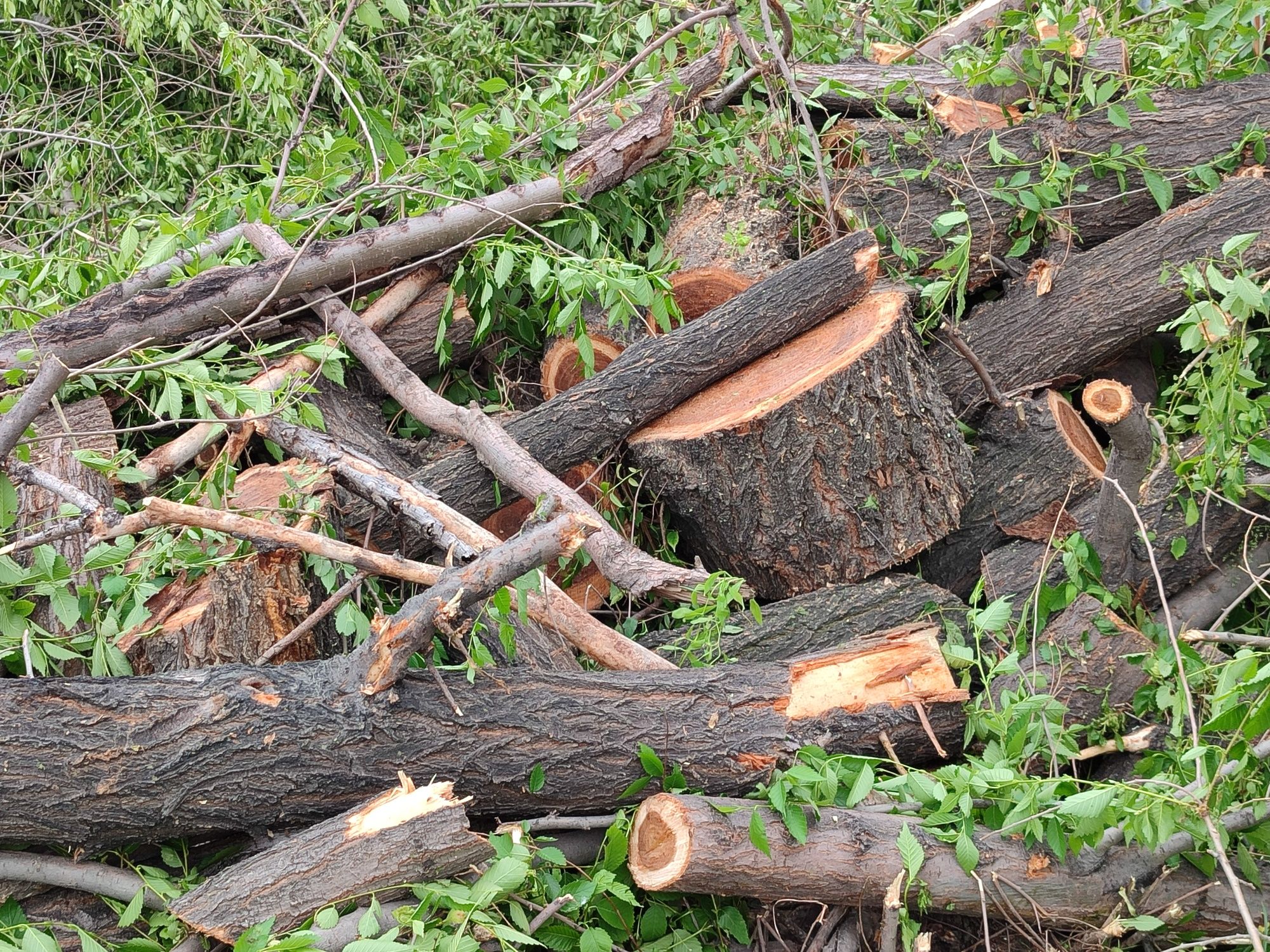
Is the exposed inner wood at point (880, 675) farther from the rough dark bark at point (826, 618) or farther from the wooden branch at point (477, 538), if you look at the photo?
the wooden branch at point (477, 538)

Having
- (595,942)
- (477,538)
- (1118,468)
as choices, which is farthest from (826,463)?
(595,942)

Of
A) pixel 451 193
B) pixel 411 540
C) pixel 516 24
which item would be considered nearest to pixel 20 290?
pixel 451 193

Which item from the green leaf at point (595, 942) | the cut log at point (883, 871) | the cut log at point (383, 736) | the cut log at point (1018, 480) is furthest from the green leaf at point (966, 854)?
the cut log at point (1018, 480)

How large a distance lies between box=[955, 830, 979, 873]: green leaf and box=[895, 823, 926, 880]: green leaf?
0.06m

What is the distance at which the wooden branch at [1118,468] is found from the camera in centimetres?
224

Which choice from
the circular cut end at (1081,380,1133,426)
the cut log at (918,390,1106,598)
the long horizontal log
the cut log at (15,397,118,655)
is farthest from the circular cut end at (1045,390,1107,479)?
the cut log at (15,397,118,655)

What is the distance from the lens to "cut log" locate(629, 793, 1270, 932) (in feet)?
6.50

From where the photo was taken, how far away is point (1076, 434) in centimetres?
303

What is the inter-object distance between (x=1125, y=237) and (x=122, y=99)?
401cm

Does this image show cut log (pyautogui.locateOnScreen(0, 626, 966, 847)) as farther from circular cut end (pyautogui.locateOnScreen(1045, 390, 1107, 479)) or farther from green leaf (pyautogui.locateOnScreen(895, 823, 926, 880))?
circular cut end (pyautogui.locateOnScreen(1045, 390, 1107, 479))

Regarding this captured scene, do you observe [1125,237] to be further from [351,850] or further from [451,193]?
[351,850]

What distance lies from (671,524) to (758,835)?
122 centimetres

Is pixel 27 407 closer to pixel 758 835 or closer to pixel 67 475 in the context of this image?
pixel 67 475

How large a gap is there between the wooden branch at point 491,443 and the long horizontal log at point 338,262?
12 centimetres
